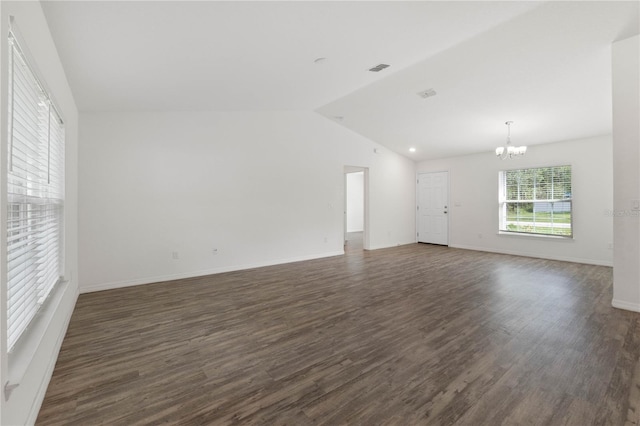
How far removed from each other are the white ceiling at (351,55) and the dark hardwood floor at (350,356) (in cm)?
253

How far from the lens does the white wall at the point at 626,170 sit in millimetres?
2996

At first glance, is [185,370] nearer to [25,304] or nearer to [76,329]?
[25,304]

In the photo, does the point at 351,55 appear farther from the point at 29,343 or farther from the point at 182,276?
the point at 182,276

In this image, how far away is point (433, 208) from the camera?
7945 mm

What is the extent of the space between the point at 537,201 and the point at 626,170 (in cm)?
338

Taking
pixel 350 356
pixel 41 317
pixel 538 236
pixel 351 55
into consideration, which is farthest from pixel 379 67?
pixel 538 236

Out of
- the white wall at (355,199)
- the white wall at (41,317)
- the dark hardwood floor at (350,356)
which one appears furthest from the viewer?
the white wall at (355,199)

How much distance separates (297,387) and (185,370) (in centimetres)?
85

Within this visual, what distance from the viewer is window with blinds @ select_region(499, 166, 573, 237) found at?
18.9 ft

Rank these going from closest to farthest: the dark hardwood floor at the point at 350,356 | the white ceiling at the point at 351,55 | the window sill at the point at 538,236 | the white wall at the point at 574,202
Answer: the dark hardwood floor at the point at 350,356
the white ceiling at the point at 351,55
the white wall at the point at 574,202
the window sill at the point at 538,236

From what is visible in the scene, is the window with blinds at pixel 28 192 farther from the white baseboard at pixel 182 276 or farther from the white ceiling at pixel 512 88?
the white ceiling at pixel 512 88

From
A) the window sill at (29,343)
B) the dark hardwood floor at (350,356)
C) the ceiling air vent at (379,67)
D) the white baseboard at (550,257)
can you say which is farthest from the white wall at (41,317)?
the white baseboard at (550,257)

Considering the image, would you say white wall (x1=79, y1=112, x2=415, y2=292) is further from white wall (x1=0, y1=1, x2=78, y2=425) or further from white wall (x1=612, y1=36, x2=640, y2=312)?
white wall (x1=612, y1=36, x2=640, y2=312)

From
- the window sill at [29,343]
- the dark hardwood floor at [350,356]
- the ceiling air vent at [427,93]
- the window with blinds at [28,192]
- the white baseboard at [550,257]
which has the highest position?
the ceiling air vent at [427,93]
